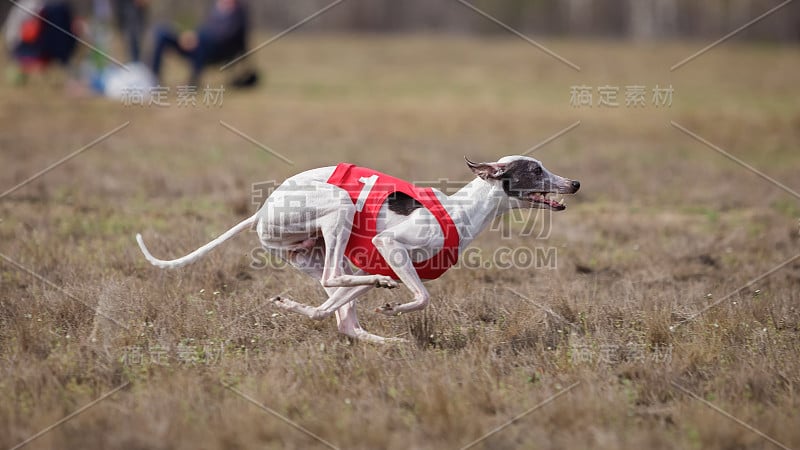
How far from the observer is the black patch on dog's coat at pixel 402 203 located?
6.49 metres

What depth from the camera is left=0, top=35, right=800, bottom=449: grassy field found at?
202 inches

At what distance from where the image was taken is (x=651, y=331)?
679 cm

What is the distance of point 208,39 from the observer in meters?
22.2

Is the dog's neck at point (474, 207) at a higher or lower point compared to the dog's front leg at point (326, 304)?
higher

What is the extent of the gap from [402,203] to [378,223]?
0.23 metres

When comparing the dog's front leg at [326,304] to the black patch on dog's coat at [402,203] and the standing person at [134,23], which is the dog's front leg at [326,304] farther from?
the standing person at [134,23]

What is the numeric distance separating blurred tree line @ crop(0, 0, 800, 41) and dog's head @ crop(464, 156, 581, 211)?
36.9m

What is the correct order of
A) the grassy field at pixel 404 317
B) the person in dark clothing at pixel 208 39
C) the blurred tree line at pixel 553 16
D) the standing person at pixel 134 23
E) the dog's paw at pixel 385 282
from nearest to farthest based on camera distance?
1. the grassy field at pixel 404 317
2. the dog's paw at pixel 385 282
3. the person in dark clothing at pixel 208 39
4. the standing person at pixel 134 23
5. the blurred tree line at pixel 553 16

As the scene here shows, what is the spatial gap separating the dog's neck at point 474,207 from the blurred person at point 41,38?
17374 millimetres

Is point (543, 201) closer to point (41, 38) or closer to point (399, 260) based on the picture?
point (399, 260)

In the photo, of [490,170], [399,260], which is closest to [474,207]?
[490,170]

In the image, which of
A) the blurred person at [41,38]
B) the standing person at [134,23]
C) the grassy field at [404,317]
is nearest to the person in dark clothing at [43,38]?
the blurred person at [41,38]

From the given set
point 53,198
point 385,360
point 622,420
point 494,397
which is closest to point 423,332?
point 385,360

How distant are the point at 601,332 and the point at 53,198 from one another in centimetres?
800
